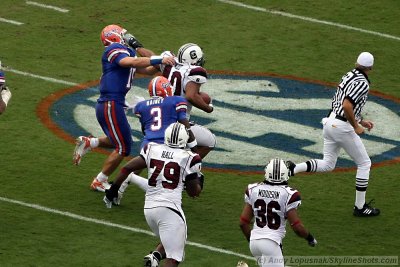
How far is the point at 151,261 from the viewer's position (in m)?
11.5

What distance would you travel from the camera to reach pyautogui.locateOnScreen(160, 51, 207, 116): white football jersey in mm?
13609

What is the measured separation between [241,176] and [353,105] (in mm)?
1966

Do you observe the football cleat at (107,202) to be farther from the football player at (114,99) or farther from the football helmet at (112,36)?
the football helmet at (112,36)

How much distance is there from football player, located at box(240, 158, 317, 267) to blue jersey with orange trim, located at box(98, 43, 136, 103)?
3.28m

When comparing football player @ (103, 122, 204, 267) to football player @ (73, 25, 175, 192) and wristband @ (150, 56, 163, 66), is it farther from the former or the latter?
football player @ (73, 25, 175, 192)

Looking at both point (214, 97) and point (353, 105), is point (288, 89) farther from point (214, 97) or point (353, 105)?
point (353, 105)

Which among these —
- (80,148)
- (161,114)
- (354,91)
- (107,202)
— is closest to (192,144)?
(161,114)

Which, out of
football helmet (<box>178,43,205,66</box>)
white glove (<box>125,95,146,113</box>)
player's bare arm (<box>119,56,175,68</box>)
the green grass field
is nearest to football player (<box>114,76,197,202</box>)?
white glove (<box>125,95,146,113</box>)

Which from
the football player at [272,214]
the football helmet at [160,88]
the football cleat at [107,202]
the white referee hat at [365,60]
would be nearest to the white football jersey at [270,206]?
the football player at [272,214]

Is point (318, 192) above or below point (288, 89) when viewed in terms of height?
below

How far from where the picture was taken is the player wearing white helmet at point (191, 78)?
1362 cm

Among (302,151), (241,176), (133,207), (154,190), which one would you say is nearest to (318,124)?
(302,151)

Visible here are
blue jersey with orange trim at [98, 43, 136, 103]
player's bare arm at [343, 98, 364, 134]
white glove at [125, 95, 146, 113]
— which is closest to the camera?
white glove at [125, 95, 146, 113]

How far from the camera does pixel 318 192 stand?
1432cm
